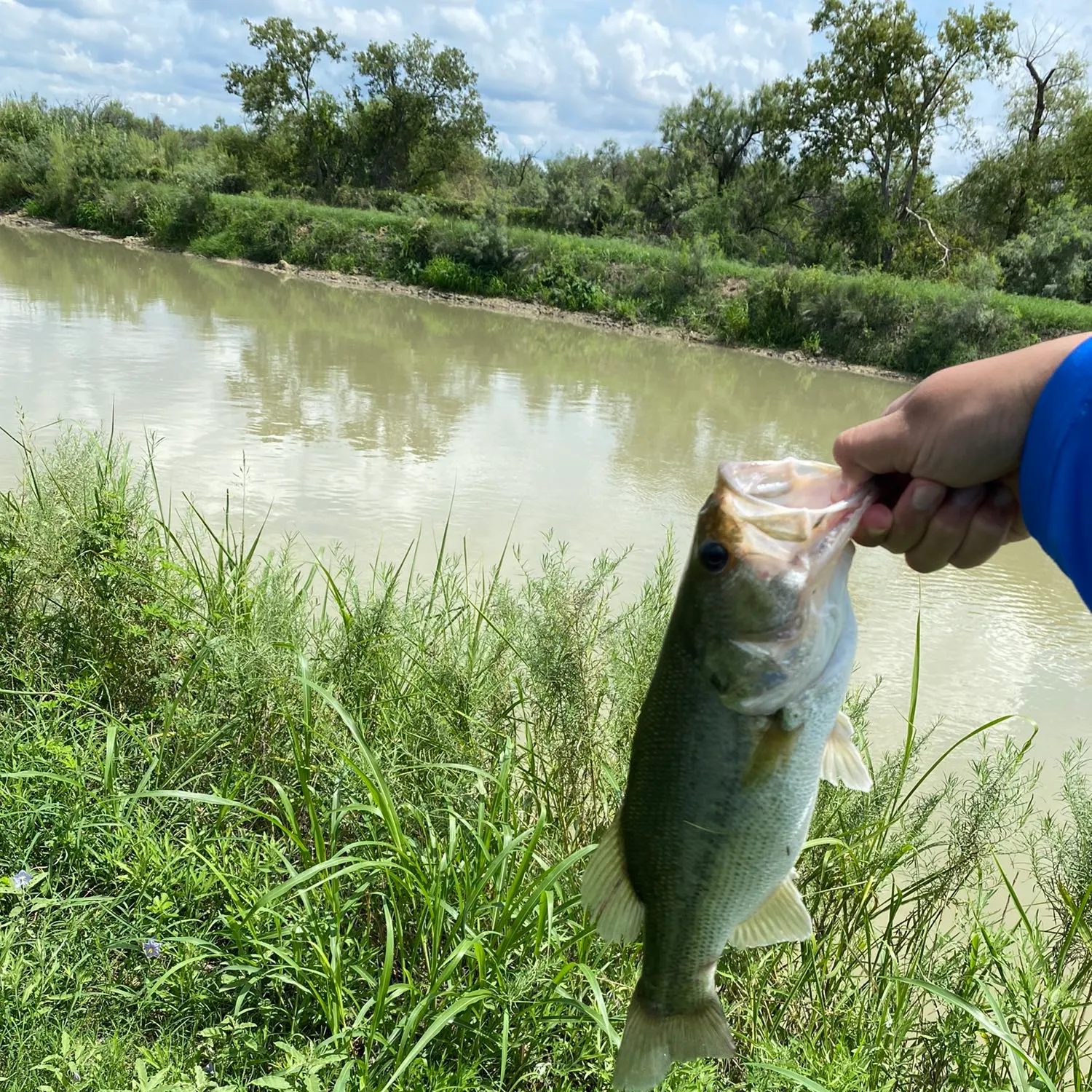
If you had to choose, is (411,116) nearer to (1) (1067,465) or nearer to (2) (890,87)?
(2) (890,87)

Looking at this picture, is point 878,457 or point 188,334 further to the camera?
point 188,334

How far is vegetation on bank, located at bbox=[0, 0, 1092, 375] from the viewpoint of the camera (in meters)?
22.7

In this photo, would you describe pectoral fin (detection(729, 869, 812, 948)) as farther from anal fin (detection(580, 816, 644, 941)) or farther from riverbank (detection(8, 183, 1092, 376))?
riverbank (detection(8, 183, 1092, 376))

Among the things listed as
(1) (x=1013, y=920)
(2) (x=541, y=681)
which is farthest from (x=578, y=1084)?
(1) (x=1013, y=920)

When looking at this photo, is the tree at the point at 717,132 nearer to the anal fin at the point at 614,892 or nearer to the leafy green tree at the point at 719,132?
the leafy green tree at the point at 719,132

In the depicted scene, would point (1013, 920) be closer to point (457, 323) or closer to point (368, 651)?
point (368, 651)

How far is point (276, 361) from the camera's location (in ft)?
49.0

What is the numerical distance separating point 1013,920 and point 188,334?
649 inches

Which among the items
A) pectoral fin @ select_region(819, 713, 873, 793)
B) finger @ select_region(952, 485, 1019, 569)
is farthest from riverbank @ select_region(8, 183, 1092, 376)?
pectoral fin @ select_region(819, 713, 873, 793)

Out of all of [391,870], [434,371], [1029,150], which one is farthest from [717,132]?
[391,870]

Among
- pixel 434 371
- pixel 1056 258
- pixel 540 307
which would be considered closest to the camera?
pixel 434 371

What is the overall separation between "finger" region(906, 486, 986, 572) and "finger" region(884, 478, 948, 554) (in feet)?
0.04

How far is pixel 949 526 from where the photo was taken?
1605 mm

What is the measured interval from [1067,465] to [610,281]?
25.9 meters
